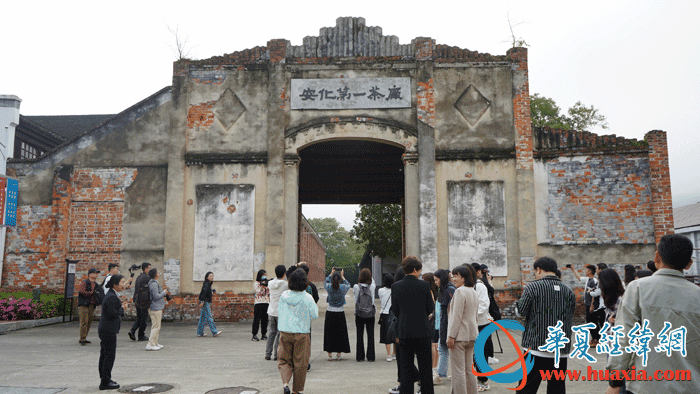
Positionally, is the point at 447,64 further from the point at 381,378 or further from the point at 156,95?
the point at 381,378

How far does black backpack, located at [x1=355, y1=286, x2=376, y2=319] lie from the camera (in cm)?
871

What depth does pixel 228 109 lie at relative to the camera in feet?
48.1

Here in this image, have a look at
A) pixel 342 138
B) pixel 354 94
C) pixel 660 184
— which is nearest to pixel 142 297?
pixel 342 138

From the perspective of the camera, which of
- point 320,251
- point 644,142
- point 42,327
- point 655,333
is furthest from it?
point 320,251

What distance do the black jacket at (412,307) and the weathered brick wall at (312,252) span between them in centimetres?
3212

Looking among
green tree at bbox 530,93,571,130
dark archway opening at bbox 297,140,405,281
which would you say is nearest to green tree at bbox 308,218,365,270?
green tree at bbox 530,93,571,130

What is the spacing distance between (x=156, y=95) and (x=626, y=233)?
45.7ft

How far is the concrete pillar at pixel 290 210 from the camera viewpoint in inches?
552

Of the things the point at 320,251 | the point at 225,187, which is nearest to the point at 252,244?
the point at 225,187

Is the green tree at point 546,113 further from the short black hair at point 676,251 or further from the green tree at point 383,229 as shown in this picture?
the short black hair at point 676,251

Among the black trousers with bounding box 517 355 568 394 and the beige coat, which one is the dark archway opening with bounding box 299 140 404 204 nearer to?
the beige coat

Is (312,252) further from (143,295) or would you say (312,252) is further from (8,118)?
(143,295)

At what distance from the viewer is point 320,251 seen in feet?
189

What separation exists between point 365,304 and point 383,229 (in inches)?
778
